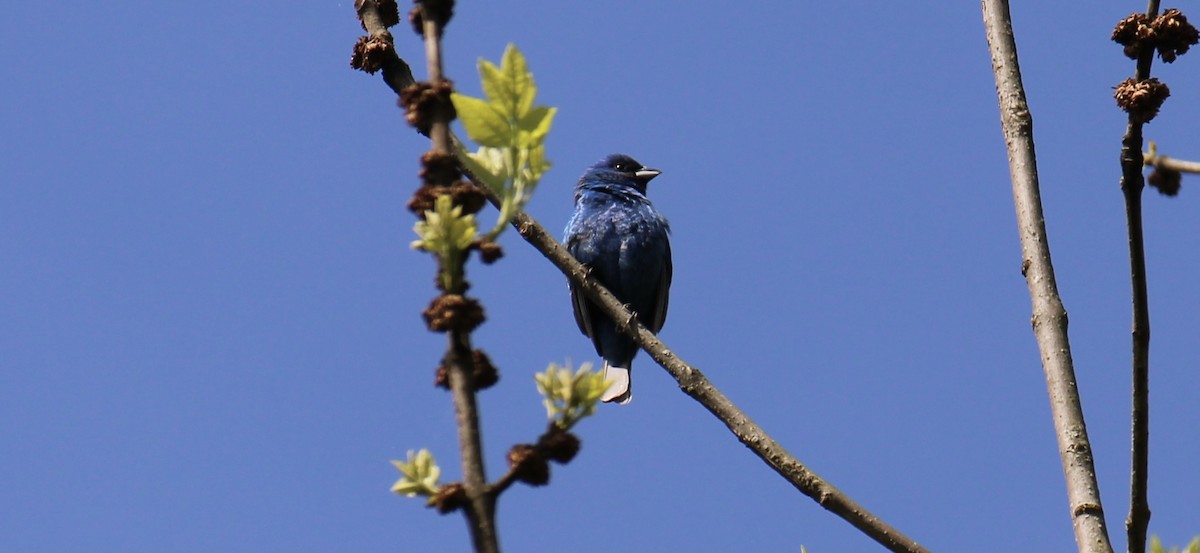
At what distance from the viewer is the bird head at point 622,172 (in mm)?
10047

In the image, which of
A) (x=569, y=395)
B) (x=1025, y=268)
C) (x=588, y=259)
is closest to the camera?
(x=569, y=395)

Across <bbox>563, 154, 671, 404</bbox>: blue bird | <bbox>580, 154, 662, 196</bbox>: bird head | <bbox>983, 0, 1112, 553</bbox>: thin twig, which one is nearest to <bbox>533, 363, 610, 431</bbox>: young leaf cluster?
<bbox>983, 0, 1112, 553</bbox>: thin twig

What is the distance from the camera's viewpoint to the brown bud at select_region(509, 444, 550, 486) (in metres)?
2.10

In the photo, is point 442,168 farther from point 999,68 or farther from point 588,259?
point 588,259

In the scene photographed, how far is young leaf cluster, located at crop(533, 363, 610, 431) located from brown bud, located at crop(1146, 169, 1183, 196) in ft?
5.78

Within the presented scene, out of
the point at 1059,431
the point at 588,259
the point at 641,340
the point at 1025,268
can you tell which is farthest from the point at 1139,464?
the point at 588,259

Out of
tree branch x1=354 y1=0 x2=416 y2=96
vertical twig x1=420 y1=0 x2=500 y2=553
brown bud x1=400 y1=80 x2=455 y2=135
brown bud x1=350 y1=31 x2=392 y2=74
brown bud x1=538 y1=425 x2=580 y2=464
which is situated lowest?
vertical twig x1=420 y1=0 x2=500 y2=553

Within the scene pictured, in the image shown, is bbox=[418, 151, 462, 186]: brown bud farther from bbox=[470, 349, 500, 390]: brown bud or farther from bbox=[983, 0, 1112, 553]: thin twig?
bbox=[983, 0, 1112, 553]: thin twig

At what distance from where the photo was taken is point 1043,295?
3.94 m

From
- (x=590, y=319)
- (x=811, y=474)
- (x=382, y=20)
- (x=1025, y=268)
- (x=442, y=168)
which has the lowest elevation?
(x=442, y=168)

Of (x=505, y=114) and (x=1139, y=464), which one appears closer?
(x=505, y=114)

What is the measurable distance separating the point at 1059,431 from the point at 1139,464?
0.33m

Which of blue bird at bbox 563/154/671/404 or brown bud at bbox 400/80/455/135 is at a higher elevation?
blue bird at bbox 563/154/671/404

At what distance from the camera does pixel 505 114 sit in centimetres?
222
